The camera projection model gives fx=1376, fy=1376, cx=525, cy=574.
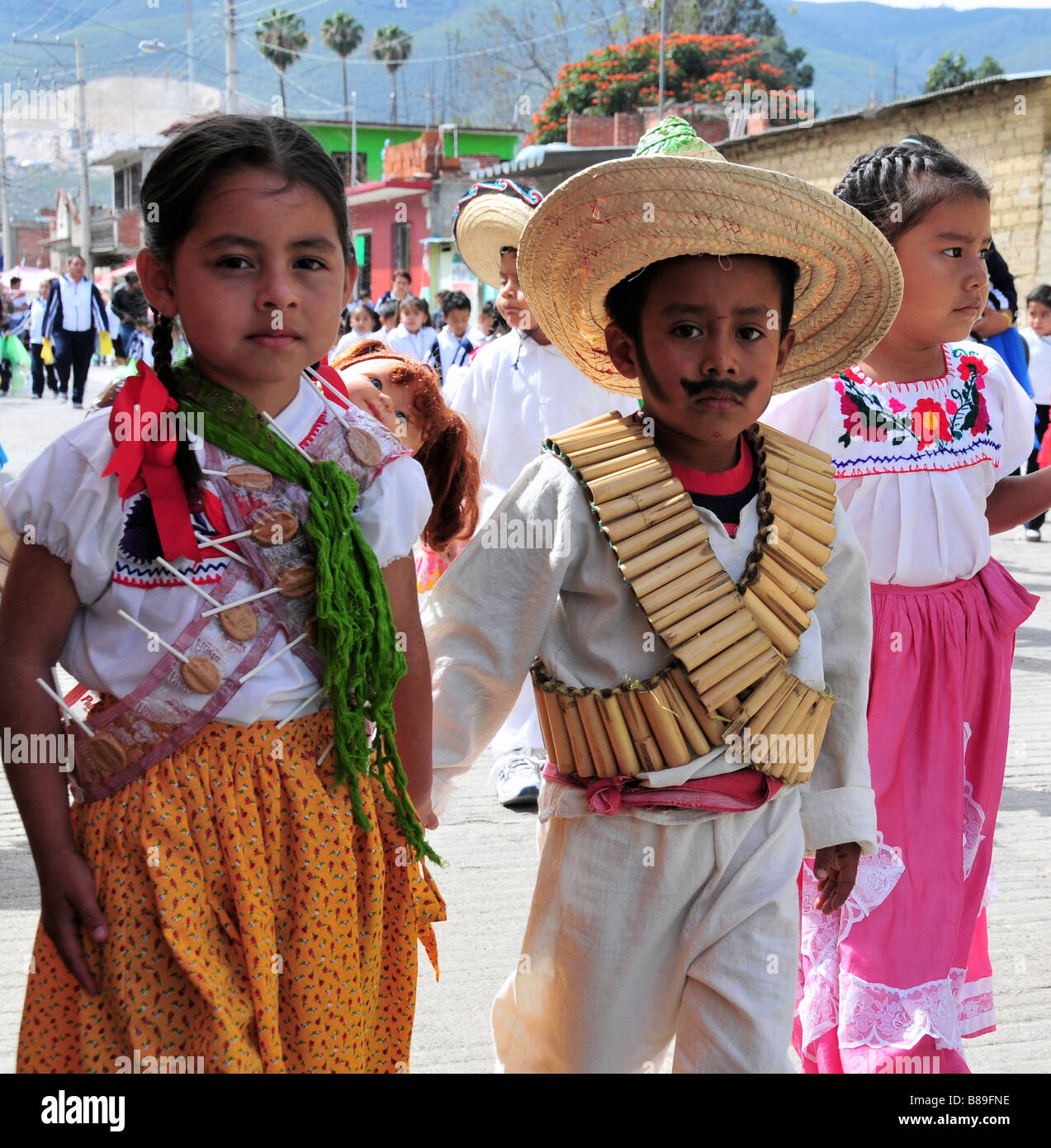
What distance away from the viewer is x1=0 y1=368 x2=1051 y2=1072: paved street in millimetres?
3715

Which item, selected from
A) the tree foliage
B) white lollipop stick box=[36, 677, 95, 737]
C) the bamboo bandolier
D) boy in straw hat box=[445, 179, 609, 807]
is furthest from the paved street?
the tree foliage

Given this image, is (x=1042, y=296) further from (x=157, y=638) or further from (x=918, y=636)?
Answer: (x=157, y=638)

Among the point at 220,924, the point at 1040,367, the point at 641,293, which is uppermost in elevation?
the point at 641,293

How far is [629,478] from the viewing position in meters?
2.54

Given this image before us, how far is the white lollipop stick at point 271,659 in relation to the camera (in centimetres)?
213

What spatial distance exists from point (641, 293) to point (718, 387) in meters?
0.28

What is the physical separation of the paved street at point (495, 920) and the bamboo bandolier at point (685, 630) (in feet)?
4.98

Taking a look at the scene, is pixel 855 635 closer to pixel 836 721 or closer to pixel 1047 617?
pixel 836 721

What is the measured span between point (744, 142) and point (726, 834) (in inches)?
836

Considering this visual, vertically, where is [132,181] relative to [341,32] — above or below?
below

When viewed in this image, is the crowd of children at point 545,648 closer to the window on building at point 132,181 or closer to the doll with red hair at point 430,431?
the doll with red hair at point 430,431

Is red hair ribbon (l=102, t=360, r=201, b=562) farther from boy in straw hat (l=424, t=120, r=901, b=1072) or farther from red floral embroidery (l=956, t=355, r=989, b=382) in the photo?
red floral embroidery (l=956, t=355, r=989, b=382)

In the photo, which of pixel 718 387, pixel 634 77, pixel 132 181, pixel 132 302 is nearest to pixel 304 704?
pixel 718 387

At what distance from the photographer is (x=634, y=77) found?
133 ft
